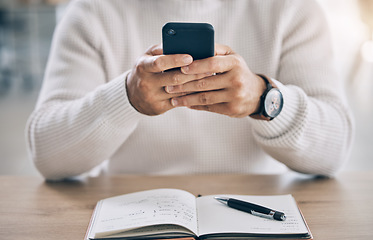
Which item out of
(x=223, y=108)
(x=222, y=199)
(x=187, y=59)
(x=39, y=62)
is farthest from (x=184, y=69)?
(x=39, y=62)

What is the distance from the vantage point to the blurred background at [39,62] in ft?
8.32

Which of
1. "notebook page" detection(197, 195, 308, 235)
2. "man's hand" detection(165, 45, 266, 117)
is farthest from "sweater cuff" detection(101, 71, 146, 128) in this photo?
"notebook page" detection(197, 195, 308, 235)

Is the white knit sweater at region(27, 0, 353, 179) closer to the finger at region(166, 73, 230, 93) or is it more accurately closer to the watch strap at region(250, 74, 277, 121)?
the watch strap at region(250, 74, 277, 121)

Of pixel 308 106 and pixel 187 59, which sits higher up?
pixel 187 59

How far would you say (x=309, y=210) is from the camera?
78 centimetres

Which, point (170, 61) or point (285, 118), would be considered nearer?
point (170, 61)

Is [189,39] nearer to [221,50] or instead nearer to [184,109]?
[221,50]

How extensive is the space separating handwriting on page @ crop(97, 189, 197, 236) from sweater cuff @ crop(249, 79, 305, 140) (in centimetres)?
23

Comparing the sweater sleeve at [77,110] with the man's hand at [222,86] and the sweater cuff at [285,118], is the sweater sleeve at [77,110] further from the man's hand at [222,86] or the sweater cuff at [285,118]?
the sweater cuff at [285,118]

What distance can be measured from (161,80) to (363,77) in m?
2.39

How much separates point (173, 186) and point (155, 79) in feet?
0.84

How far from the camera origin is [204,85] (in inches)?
31.1

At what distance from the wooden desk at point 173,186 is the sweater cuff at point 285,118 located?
0.39ft

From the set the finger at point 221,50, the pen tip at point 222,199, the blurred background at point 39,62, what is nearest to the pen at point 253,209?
the pen tip at point 222,199
